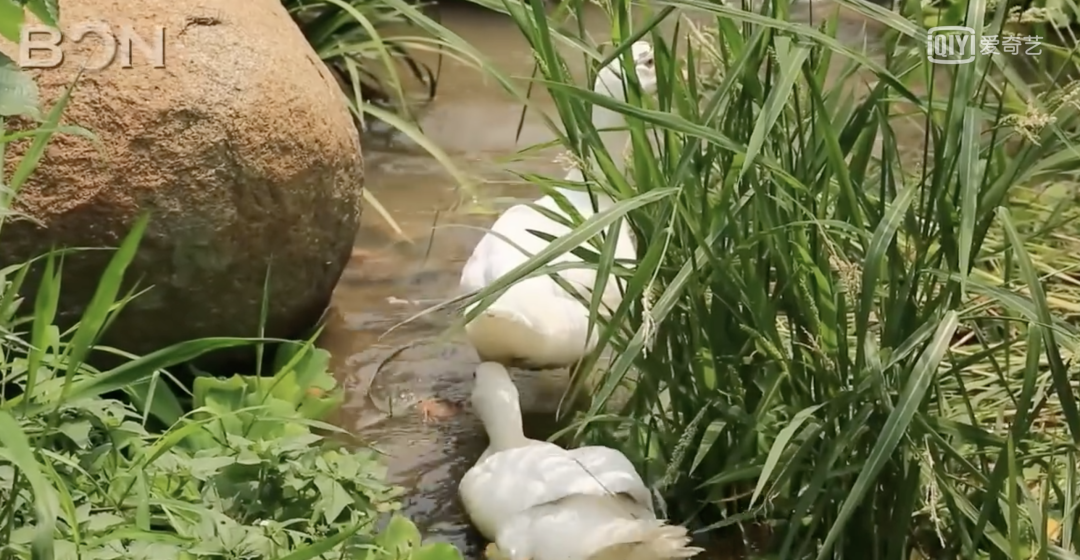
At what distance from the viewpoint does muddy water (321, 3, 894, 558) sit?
2.00 metres

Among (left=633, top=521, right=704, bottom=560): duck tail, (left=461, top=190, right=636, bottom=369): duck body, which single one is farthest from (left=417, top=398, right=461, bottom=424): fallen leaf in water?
(left=633, top=521, right=704, bottom=560): duck tail

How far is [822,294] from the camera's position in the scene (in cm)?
152

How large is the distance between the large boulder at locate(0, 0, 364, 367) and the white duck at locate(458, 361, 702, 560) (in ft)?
1.92

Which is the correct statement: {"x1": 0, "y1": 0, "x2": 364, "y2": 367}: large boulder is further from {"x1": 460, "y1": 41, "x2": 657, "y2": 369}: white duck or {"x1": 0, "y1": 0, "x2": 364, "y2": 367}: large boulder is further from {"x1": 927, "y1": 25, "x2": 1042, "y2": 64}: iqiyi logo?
{"x1": 927, "y1": 25, "x2": 1042, "y2": 64}: iqiyi logo

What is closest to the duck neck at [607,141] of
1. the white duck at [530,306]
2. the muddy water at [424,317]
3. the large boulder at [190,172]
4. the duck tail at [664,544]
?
the white duck at [530,306]

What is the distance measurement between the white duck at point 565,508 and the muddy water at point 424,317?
105 millimetres

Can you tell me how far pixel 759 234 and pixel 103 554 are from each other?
2.71 ft

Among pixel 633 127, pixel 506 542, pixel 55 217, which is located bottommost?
pixel 506 542

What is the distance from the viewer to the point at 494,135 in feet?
12.4

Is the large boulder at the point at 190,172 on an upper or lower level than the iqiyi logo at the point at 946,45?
lower

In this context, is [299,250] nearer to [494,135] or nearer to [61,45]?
[61,45]

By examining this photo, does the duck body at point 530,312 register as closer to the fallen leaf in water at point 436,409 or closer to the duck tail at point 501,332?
the duck tail at point 501,332

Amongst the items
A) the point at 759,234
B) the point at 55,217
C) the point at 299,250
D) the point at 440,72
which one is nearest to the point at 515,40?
the point at 440,72

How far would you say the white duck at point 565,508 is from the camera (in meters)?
1.56
